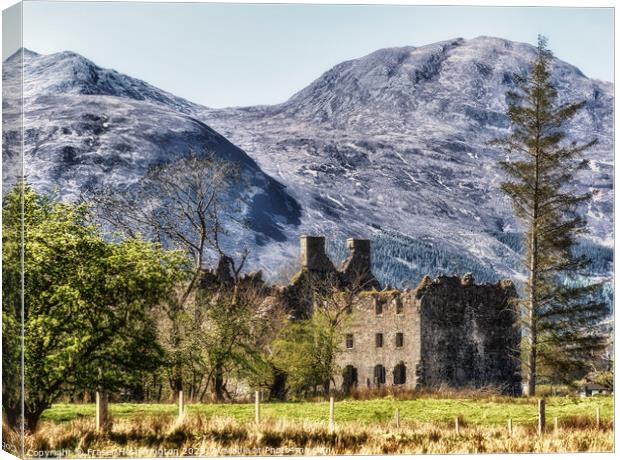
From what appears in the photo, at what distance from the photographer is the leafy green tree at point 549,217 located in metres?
25.5

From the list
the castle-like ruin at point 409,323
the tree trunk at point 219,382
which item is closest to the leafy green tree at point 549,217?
the castle-like ruin at point 409,323

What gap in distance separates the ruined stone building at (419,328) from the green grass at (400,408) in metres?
3.26

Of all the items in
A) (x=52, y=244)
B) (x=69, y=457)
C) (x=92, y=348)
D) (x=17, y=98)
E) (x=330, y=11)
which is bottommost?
(x=69, y=457)

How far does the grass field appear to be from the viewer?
2109 centimetres

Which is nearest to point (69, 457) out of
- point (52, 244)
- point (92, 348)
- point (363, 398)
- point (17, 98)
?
point (92, 348)

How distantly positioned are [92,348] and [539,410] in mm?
6923

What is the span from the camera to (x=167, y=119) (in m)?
24.3

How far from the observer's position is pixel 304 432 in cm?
2217

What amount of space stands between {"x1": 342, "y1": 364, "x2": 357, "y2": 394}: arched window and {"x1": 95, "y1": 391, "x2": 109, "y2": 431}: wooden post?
7681mm

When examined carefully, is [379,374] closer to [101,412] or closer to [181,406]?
[181,406]

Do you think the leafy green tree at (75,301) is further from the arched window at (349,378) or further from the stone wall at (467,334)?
the stone wall at (467,334)

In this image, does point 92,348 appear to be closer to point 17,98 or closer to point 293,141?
point 17,98

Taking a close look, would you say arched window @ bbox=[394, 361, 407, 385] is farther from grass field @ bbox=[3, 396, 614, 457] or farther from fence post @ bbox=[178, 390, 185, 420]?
fence post @ bbox=[178, 390, 185, 420]

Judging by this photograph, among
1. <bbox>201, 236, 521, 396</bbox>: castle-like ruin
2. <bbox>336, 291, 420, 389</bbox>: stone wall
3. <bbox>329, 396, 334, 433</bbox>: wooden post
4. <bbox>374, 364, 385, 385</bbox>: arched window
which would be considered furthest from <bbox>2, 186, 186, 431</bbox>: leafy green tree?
<bbox>374, 364, 385, 385</bbox>: arched window
